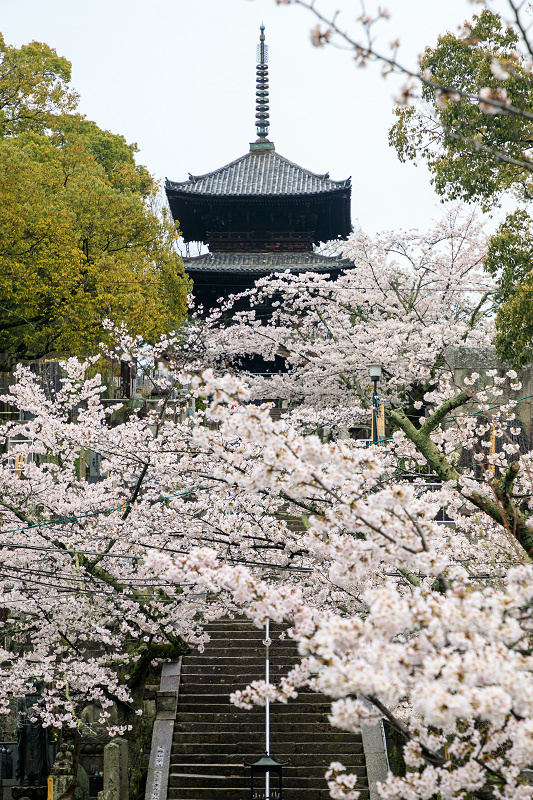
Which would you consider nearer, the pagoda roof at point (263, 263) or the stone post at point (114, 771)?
the stone post at point (114, 771)

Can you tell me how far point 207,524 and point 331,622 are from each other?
6074mm

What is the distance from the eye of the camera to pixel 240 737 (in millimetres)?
12453

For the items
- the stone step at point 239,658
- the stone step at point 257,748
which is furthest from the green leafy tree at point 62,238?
the stone step at point 257,748

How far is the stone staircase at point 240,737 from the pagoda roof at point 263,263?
51.7ft

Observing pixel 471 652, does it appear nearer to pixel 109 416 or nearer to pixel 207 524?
pixel 207 524

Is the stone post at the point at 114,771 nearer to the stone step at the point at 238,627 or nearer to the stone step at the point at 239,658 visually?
the stone step at the point at 239,658

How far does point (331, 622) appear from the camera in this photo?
350 cm

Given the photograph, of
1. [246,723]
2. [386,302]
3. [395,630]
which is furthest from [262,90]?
[395,630]

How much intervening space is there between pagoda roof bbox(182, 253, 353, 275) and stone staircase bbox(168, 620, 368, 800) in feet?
51.7

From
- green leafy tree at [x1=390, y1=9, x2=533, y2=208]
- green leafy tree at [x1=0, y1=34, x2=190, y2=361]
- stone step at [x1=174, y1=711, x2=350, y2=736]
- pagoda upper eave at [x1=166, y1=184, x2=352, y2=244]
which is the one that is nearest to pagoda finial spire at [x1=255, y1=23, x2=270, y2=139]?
pagoda upper eave at [x1=166, y1=184, x2=352, y2=244]

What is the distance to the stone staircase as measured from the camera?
38.3 feet

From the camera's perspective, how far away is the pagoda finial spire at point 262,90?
111 ft

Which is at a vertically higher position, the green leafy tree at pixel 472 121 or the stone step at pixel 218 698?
the green leafy tree at pixel 472 121

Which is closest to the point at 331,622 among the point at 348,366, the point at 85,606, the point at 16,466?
the point at 85,606
